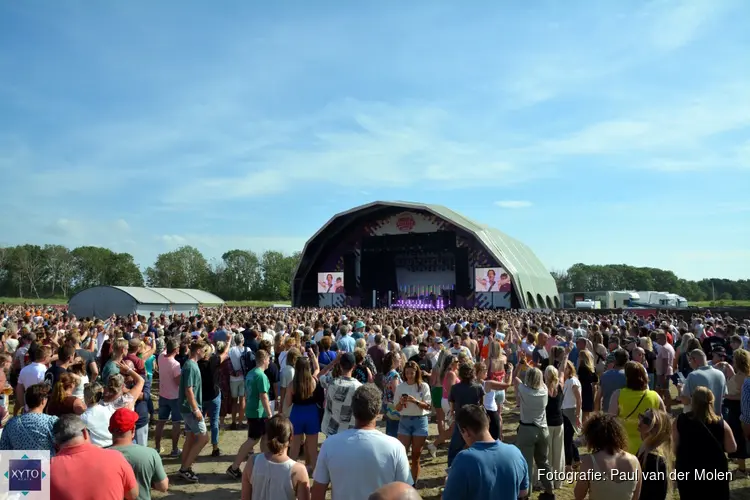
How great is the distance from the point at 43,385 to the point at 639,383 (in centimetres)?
470

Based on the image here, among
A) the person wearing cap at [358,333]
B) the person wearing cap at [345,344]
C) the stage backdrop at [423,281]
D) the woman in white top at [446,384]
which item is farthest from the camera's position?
the stage backdrop at [423,281]

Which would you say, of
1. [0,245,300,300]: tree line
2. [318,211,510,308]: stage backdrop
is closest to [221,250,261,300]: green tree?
[0,245,300,300]: tree line

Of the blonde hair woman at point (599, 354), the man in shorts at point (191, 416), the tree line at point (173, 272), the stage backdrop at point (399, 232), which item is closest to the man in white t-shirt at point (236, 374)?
the man in shorts at point (191, 416)

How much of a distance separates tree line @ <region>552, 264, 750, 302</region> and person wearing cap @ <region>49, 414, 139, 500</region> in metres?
97.6

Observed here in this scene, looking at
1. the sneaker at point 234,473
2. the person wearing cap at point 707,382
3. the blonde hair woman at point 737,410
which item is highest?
the person wearing cap at point 707,382

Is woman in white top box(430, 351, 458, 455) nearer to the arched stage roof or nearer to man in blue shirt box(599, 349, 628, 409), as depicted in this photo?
man in blue shirt box(599, 349, 628, 409)

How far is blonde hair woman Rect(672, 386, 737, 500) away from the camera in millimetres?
3734

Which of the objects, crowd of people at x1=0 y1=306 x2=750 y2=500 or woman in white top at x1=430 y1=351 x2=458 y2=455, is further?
woman in white top at x1=430 y1=351 x2=458 y2=455

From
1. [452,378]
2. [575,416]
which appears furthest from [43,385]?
[575,416]

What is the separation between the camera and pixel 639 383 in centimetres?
441

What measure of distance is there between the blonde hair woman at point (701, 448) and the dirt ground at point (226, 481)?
174cm

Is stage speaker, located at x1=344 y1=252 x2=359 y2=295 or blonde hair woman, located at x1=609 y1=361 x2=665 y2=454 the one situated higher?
stage speaker, located at x1=344 y1=252 x2=359 y2=295

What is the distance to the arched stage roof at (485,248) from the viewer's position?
37281 millimetres

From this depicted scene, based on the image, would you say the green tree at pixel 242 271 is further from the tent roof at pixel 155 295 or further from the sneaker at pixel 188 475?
the sneaker at pixel 188 475
